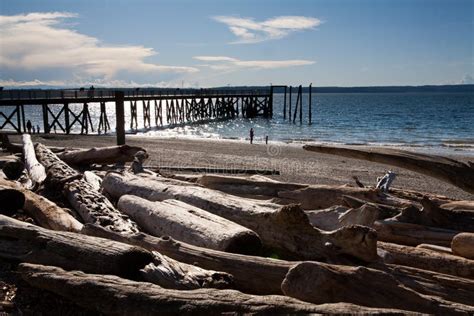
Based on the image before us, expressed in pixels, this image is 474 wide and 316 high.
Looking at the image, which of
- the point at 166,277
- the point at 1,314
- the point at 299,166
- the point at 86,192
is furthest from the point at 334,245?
the point at 299,166

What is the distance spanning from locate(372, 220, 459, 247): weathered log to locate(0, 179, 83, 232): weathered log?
3816 millimetres

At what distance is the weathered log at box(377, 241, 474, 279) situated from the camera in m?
4.86

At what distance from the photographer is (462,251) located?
5.16 meters

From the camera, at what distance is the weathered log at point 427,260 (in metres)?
4.86

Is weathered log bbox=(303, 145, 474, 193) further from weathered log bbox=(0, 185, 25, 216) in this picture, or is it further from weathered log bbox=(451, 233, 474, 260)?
weathered log bbox=(0, 185, 25, 216)

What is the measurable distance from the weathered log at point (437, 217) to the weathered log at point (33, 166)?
21.3 feet

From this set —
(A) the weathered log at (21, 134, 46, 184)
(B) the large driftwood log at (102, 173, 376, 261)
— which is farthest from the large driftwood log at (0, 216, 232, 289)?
(A) the weathered log at (21, 134, 46, 184)

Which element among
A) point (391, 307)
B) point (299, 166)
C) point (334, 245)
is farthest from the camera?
point (299, 166)

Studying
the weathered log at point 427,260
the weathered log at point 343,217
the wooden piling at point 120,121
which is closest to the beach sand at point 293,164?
the wooden piling at point 120,121

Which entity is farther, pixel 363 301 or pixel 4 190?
pixel 4 190

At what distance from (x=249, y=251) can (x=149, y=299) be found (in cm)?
178

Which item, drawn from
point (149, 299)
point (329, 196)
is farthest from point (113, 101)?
point (149, 299)

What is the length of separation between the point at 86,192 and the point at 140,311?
4.42 metres

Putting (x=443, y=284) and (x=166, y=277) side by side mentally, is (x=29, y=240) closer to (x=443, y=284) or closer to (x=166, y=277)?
(x=166, y=277)
